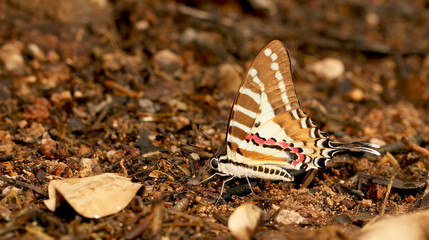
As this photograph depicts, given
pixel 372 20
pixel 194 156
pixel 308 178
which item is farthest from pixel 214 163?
pixel 372 20

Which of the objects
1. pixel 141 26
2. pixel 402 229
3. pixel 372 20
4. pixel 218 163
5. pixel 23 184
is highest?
pixel 372 20

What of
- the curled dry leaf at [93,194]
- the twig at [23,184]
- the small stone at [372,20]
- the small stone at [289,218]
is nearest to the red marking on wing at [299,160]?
the small stone at [289,218]

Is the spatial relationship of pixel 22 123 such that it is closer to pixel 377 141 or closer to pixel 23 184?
pixel 23 184

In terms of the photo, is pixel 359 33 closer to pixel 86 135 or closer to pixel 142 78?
pixel 142 78

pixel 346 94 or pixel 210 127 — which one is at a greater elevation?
pixel 346 94

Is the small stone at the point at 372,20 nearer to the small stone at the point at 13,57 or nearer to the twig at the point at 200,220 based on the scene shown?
the twig at the point at 200,220

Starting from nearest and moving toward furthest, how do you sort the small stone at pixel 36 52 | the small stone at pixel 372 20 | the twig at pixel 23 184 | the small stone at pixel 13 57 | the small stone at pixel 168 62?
the twig at pixel 23 184, the small stone at pixel 13 57, the small stone at pixel 36 52, the small stone at pixel 168 62, the small stone at pixel 372 20

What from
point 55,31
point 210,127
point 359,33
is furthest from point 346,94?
point 55,31
